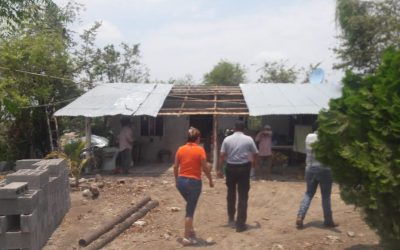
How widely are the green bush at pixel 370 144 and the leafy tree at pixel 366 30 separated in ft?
47.8

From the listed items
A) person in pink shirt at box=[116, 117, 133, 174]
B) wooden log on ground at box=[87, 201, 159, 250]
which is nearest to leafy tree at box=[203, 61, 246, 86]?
person in pink shirt at box=[116, 117, 133, 174]

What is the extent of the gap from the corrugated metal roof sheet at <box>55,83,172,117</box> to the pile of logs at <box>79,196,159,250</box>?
575cm

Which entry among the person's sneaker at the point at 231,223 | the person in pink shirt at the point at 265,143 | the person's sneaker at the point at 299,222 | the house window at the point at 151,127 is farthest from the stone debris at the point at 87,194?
the house window at the point at 151,127

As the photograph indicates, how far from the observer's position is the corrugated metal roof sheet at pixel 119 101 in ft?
49.9

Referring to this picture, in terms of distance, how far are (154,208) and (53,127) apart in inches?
A: 439

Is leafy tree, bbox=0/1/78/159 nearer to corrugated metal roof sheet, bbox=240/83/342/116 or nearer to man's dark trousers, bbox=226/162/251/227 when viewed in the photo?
corrugated metal roof sheet, bbox=240/83/342/116

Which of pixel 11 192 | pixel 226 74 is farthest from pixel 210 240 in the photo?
pixel 226 74

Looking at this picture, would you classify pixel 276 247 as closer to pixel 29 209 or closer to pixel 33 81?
pixel 29 209

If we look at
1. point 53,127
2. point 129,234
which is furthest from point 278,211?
point 53,127

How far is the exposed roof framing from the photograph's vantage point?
51.5 feet

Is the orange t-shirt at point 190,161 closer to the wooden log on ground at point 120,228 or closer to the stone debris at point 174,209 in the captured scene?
the wooden log on ground at point 120,228

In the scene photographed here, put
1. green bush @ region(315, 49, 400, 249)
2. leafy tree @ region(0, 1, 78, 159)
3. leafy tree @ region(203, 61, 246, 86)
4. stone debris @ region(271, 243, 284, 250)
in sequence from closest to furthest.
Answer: green bush @ region(315, 49, 400, 249) → stone debris @ region(271, 243, 284, 250) → leafy tree @ region(0, 1, 78, 159) → leafy tree @ region(203, 61, 246, 86)

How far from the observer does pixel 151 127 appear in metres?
18.7

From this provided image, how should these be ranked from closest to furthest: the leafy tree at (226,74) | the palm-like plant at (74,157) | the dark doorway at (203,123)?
1. the palm-like plant at (74,157)
2. the dark doorway at (203,123)
3. the leafy tree at (226,74)
